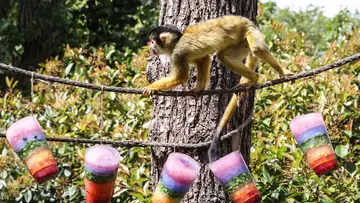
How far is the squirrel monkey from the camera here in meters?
3.06

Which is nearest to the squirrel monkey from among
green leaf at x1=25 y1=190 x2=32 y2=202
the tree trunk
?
the tree trunk

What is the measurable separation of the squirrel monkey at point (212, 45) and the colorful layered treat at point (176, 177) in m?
0.60

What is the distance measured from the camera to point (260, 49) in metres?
2.98

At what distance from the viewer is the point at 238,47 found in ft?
10.6

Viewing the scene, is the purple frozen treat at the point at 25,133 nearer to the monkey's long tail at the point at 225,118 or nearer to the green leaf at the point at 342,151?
the monkey's long tail at the point at 225,118

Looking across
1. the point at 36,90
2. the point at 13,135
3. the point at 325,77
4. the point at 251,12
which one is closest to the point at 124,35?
the point at 36,90

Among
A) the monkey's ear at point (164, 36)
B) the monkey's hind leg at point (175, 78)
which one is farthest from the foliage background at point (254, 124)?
the monkey's ear at point (164, 36)

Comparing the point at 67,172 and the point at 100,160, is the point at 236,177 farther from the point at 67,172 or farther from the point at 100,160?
the point at 67,172

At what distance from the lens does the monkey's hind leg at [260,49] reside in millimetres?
2988

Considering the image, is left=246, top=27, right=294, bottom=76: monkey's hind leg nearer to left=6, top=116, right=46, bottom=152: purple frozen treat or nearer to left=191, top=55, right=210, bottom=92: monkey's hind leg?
left=191, top=55, right=210, bottom=92: monkey's hind leg

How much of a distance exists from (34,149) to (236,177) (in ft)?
2.62

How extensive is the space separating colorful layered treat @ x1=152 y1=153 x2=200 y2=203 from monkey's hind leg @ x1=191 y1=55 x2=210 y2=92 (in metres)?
0.81

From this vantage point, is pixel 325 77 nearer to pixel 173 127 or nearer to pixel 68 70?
pixel 173 127

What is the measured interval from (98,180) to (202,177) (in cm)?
99
